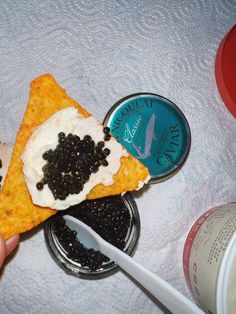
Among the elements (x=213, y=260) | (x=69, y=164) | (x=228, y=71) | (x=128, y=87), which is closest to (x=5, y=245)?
(x=69, y=164)

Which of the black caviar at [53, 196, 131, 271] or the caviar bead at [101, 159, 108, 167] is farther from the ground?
the caviar bead at [101, 159, 108, 167]

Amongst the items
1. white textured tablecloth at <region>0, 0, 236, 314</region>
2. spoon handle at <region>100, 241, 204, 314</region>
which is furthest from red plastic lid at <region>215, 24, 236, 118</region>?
spoon handle at <region>100, 241, 204, 314</region>

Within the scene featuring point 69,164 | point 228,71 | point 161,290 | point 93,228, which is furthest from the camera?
point 228,71

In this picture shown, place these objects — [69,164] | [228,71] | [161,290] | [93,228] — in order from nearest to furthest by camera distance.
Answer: [161,290] < [69,164] < [93,228] < [228,71]

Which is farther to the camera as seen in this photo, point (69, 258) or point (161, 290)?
point (69, 258)

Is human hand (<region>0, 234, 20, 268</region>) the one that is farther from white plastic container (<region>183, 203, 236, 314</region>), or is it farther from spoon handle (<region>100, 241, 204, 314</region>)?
white plastic container (<region>183, 203, 236, 314</region>)

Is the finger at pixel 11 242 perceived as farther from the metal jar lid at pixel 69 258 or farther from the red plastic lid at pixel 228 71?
the red plastic lid at pixel 228 71

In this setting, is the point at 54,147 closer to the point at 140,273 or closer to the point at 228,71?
the point at 140,273

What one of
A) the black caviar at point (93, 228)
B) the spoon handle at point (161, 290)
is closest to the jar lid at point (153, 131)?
the black caviar at point (93, 228)
